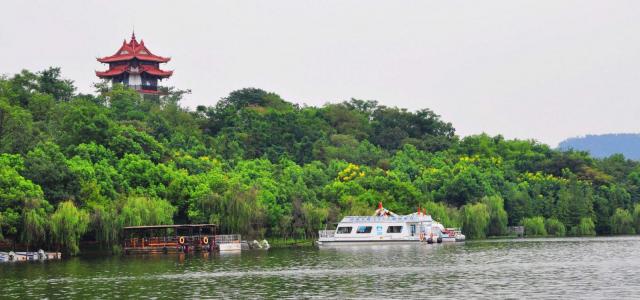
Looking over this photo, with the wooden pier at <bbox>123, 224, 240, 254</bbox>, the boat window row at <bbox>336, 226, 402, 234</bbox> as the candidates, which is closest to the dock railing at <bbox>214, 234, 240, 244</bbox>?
the wooden pier at <bbox>123, 224, 240, 254</bbox>

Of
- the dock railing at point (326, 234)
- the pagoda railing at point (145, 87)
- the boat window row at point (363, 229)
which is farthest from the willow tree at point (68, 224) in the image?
the pagoda railing at point (145, 87)

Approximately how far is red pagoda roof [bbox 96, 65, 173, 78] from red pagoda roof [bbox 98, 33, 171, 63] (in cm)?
109

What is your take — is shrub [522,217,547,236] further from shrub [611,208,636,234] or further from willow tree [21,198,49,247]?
willow tree [21,198,49,247]

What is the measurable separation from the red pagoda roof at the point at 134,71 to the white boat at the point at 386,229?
46.2m

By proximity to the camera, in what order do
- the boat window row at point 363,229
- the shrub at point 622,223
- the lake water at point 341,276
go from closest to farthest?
1. the lake water at point 341,276
2. the boat window row at point 363,229
3. the shrub at point 622,223

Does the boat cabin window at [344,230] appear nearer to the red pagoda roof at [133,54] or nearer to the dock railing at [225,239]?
the dock railing at [225,239]

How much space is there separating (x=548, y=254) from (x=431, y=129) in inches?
2601

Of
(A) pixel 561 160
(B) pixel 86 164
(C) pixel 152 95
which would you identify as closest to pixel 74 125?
(B) pixel 86 164

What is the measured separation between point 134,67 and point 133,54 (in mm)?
1826

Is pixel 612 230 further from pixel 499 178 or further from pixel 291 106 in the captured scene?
pixel 291 106

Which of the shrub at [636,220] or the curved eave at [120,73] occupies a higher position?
the curved eave at [120,73]

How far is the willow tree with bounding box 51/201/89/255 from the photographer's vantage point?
165 feet

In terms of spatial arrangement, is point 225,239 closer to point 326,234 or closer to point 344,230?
point 326,234

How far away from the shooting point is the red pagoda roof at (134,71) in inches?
4186
